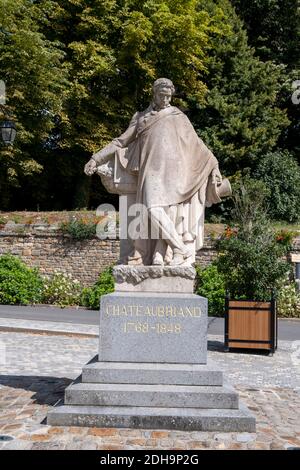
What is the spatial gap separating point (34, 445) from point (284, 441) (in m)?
2.34

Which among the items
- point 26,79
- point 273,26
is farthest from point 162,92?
point 273,26

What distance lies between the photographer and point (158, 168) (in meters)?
6.06

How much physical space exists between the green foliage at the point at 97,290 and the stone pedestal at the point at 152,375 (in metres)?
12.6

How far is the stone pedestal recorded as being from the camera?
16.9ft

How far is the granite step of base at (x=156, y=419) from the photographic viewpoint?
16.8ft

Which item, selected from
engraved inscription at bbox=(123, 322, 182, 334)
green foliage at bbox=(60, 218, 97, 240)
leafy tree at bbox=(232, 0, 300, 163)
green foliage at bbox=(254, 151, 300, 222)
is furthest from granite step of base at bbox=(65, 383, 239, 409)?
leafy tree at bbox=(232, 0, 300, 163)

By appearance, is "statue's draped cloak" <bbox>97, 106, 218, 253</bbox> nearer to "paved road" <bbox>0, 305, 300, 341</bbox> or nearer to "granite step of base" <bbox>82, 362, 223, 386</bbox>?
"granite step of base" <bbox>82, 362, 223, 386</bbox>

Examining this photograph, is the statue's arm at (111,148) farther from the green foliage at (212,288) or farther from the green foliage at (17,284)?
the green foliage at (17,284)

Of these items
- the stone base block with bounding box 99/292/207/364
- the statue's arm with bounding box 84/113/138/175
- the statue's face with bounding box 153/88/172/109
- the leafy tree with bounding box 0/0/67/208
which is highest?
the leafy tree with bounding box 0/0/67/208

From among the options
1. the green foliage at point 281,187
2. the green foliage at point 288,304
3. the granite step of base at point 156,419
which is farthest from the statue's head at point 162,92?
the green foliage at point 281,187

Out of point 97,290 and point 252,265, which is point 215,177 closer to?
point 252,265

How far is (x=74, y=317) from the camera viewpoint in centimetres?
1592

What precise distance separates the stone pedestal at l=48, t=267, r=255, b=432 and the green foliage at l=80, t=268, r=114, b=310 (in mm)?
12554
